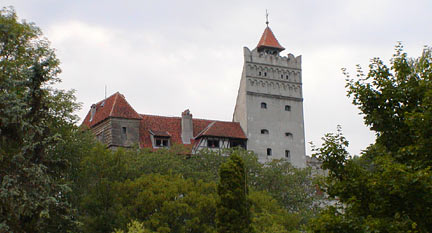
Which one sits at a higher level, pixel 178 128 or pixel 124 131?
pixel 178 128

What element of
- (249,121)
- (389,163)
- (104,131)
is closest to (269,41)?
(249,121)

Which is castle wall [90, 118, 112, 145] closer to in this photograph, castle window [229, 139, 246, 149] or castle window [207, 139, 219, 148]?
castle window [207, 139, 219, 148]

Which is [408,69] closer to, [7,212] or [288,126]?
[7,212]

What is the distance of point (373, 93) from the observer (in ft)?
52.4

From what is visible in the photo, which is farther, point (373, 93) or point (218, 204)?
point (218, 204)

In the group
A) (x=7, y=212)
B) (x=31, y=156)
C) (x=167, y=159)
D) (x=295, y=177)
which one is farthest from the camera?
(x=295, y=177)

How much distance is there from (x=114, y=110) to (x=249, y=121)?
1280cm

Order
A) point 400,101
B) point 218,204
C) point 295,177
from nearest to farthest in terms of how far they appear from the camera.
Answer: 1. point 400,101
2. point 218,204
3. point 295,177

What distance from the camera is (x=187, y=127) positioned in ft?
185

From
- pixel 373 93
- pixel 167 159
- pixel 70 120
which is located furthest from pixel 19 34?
pixel 373 93

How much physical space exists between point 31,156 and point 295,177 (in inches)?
1037

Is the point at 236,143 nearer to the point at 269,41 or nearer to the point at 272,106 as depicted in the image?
the point at 272,106

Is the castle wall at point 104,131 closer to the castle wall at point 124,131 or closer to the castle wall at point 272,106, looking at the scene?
the castle wall at point 124,131

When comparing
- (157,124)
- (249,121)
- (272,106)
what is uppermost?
(272,106)
